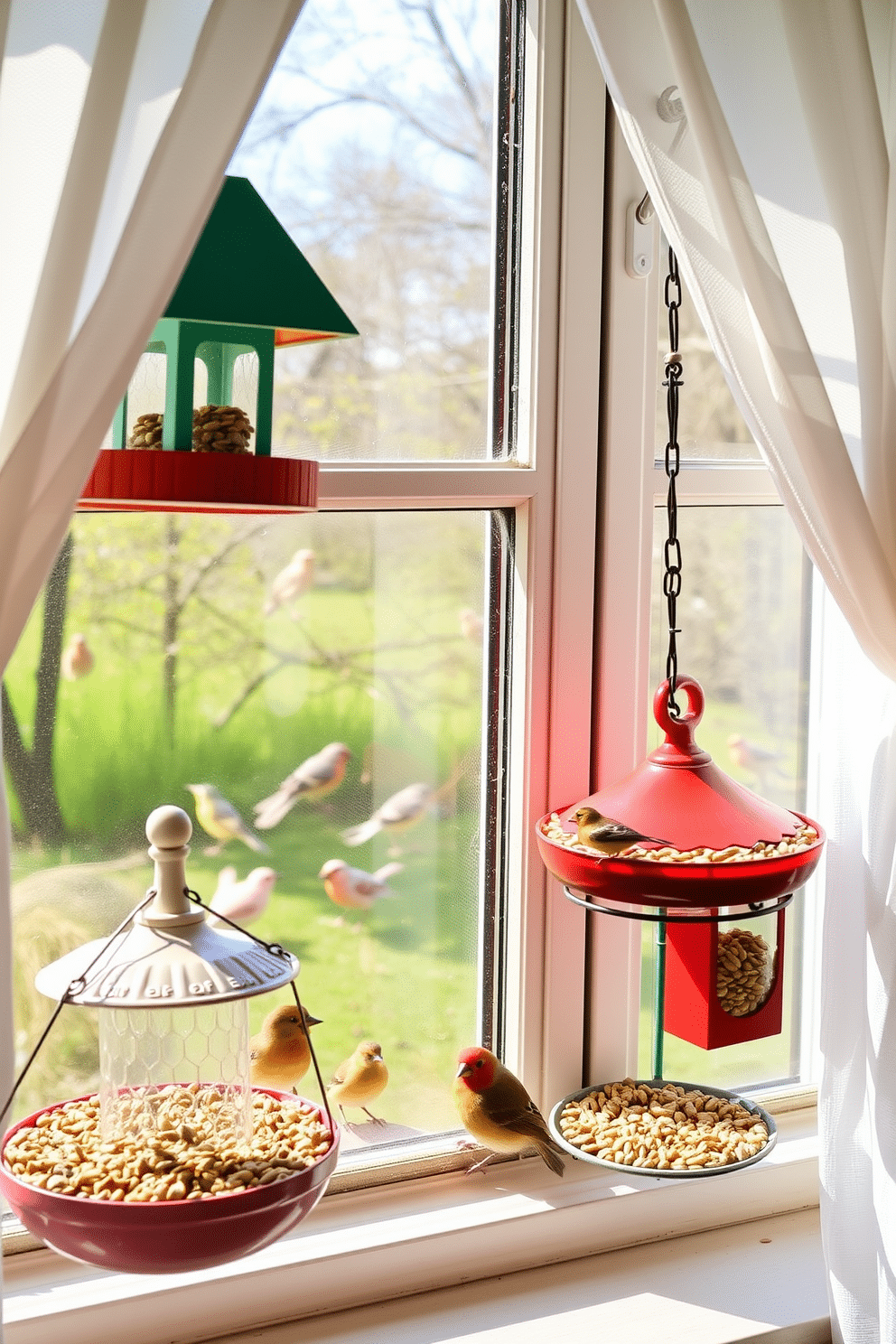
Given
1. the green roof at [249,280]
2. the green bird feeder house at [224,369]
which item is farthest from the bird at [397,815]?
the green roof at [249,280]

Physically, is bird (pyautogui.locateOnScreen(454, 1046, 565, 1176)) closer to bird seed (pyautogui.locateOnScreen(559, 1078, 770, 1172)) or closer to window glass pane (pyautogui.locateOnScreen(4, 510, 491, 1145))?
bird seed (pyautogui.locateOnScreen(559, 1078, 770, 1172))

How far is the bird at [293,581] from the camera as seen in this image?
5.04 feet

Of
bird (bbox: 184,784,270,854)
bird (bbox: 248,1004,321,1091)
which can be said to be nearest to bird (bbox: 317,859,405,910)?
bird (bbox: 184,784,270,854)

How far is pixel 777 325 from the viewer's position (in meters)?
1.35

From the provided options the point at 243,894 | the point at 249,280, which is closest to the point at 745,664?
the point at 243,894

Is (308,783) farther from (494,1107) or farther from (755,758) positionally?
(755,758)

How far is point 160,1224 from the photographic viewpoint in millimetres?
906

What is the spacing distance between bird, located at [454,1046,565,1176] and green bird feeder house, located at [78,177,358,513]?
0.73m

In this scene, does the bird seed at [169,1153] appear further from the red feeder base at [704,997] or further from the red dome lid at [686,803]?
the red feeder base at [704,997]

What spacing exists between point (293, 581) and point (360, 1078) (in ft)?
2.04

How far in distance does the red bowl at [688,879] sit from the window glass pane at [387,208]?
584 millimetres

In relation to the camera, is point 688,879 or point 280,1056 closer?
point 688,879

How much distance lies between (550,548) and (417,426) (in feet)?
0.77

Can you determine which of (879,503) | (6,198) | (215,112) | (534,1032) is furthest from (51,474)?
(534,1032)
